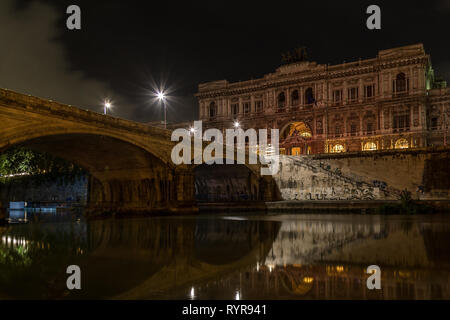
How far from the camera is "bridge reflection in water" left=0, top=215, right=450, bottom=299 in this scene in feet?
22.9

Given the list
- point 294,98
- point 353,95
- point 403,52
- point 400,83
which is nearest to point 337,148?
point 353,95

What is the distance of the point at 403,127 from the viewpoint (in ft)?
205

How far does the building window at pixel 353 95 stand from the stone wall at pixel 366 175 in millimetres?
22024

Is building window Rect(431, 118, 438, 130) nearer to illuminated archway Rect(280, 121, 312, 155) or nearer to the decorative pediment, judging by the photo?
the decorative pediment

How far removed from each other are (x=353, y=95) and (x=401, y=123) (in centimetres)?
978

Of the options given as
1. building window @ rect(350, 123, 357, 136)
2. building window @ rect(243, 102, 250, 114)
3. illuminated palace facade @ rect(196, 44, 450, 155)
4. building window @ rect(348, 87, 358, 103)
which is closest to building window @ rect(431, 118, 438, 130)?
illuminated palace facade @ rect(196, 44, 450, 155)

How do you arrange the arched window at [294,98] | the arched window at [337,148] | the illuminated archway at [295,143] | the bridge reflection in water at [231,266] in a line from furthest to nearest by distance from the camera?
the arched window at [294,98] → the illuminated archway at [295,143] → the arched window at [337,148] → the bridge reflection in water at [231,266]

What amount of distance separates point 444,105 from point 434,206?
3798cm

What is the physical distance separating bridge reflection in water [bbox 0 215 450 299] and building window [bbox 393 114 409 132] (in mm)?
51660

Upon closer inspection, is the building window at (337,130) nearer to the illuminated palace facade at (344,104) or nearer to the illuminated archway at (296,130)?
the illuminated palace facade at (344,104)

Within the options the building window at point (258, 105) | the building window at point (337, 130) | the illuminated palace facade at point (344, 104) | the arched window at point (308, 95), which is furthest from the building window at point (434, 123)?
the building window at point (258, 105)

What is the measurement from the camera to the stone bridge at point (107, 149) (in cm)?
2141

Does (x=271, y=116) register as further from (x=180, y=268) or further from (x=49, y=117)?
(x=180, y=268)

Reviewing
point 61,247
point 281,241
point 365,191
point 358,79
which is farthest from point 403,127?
point 61,247
